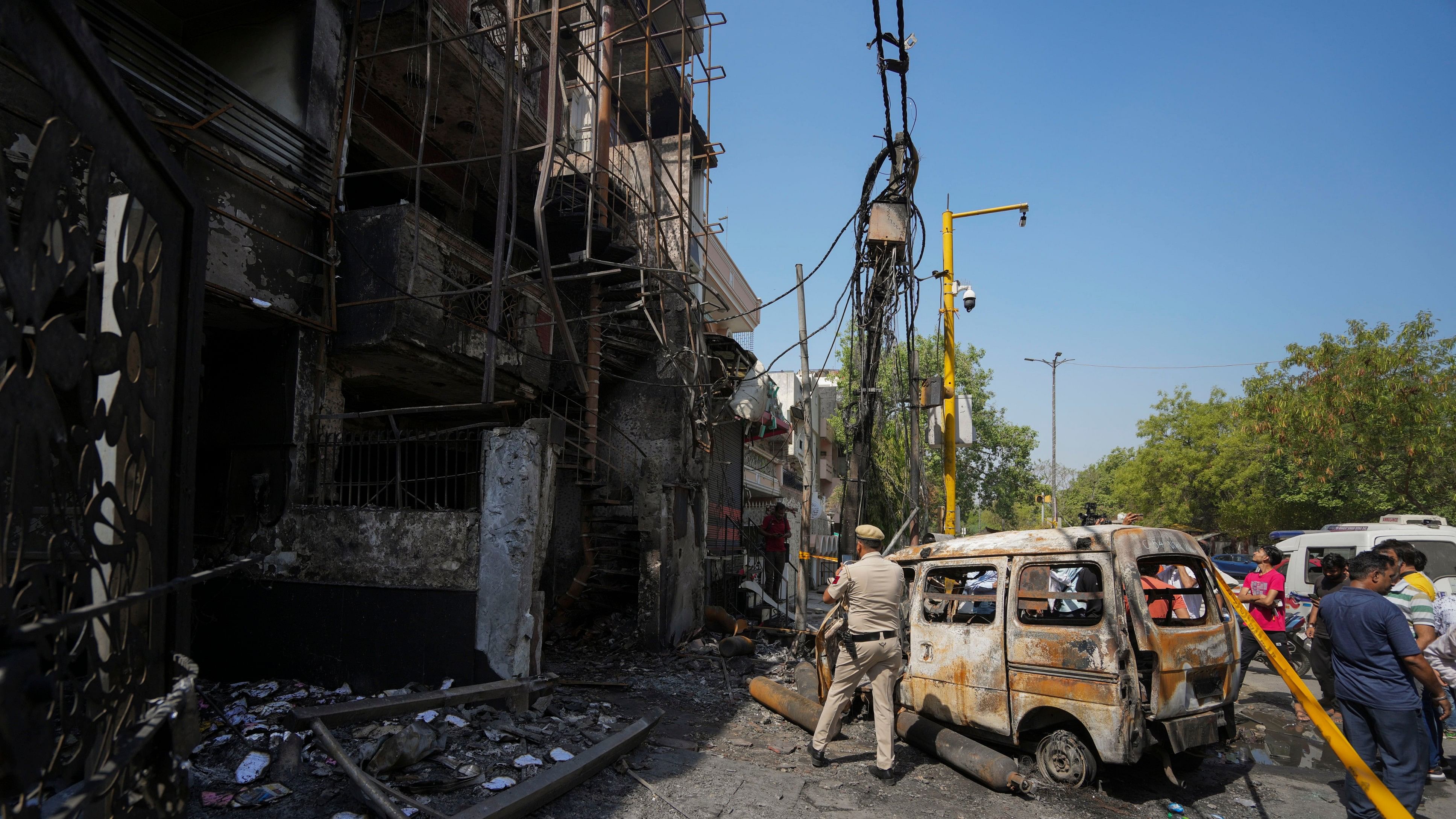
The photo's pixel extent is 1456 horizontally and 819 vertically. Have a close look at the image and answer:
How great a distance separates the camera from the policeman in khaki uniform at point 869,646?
609 centimetres

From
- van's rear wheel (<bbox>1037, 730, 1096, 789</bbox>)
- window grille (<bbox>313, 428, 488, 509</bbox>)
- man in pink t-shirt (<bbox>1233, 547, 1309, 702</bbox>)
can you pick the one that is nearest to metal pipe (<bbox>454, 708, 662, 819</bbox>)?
window grille (<bbox>313, 428, 488, 509</bbox>)

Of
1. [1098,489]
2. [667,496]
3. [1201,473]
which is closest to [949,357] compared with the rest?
[667,496]

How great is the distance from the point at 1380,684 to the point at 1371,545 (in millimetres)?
8359

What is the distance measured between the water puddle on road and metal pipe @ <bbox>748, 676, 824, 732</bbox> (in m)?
3.44

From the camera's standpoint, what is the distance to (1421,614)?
5.75 meters

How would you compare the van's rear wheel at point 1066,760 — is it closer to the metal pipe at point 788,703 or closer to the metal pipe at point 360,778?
the metal pipe at point 788,703

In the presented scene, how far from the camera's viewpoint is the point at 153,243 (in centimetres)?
252

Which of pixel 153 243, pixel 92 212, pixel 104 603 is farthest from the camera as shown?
pixel 153 243

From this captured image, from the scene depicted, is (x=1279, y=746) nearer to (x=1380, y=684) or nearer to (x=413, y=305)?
(x=1380, y=684)

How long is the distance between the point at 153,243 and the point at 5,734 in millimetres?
1658

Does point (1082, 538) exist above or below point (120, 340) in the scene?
below

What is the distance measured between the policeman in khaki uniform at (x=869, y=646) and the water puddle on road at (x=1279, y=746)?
3.03 metres

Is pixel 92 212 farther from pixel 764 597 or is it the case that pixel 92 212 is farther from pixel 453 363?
pixel 764 597

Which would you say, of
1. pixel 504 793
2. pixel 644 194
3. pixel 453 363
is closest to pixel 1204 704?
pixel 504 793
